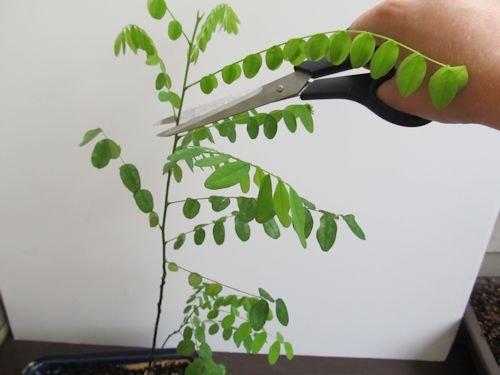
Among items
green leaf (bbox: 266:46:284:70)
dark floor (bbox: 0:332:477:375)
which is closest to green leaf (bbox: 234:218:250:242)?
green leaf (bbox: 266:46:284:70)

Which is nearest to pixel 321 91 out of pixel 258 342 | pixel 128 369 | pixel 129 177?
pixel 129 177

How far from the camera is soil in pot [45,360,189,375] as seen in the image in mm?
927

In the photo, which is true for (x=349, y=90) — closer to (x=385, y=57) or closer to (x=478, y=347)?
(x=385, y=57)

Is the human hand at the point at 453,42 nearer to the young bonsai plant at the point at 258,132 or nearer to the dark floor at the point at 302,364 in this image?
the young bonsai plant at the point at 258,132

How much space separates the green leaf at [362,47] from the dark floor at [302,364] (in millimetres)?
897

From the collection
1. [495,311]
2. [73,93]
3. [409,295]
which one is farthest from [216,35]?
[495,311]

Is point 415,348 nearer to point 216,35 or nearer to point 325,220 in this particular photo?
point 325,220

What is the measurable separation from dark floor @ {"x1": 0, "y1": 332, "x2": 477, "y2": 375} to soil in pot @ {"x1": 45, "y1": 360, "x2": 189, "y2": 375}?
0.52 ft

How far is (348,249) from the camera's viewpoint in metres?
0.93

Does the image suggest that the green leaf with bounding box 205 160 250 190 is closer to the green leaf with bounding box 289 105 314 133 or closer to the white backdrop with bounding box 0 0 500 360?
the green leaf with bounding box 289 105 314 133

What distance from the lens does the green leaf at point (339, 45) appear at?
39 centimetres

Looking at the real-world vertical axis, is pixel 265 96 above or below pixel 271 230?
above

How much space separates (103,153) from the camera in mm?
558

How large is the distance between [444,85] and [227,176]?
0.19 meters
